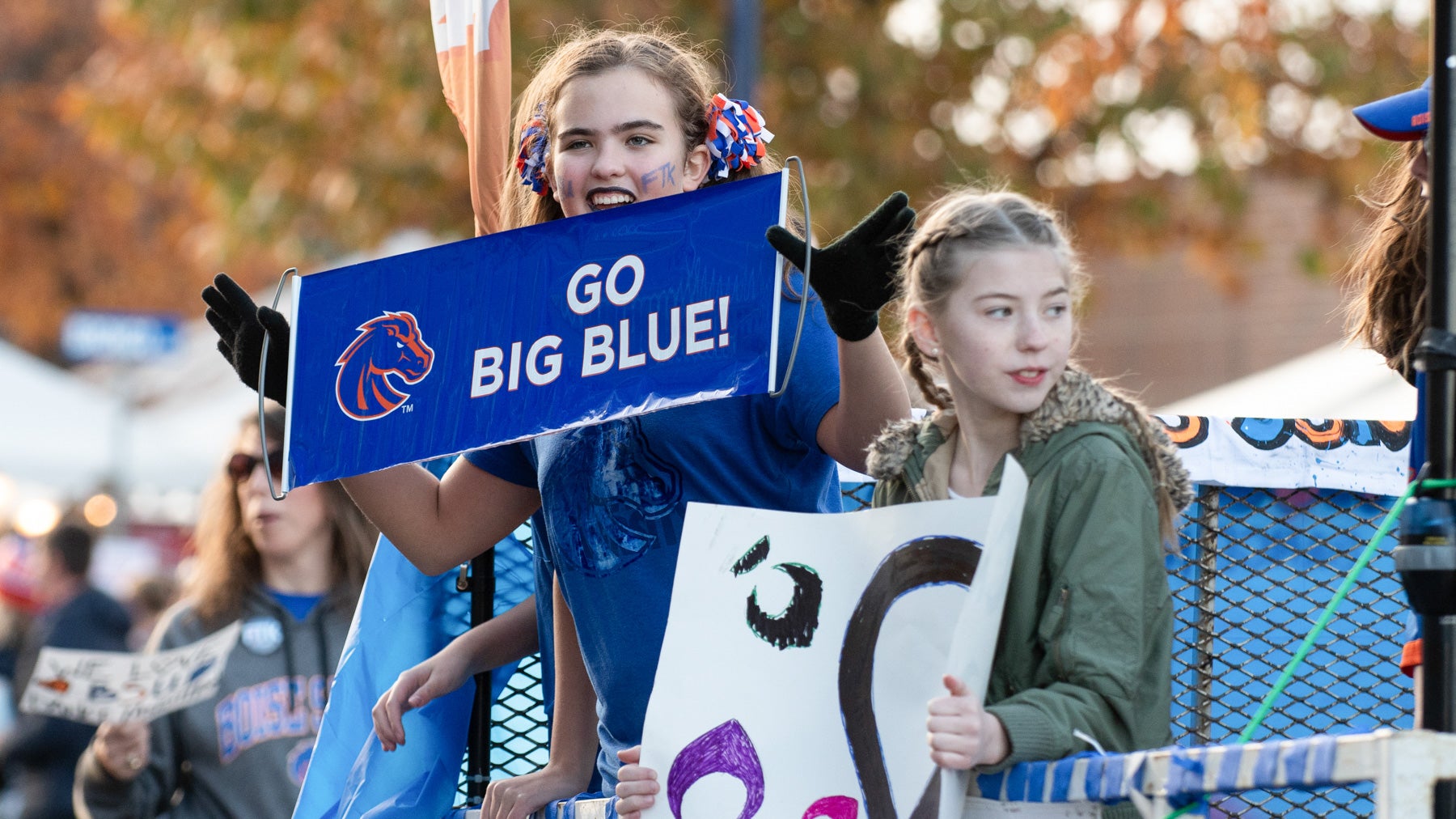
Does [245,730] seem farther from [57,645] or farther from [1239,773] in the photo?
[1239,773]

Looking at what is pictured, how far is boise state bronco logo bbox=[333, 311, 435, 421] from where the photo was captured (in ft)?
8.51

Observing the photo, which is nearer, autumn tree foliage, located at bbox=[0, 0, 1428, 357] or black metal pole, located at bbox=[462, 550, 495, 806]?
black metal pole, located at bbox=[462, 550, 495, 806]

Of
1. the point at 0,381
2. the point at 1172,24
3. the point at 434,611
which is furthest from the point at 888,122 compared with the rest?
the point at 0,381

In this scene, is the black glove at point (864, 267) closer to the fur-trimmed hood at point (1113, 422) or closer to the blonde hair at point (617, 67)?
the fur-trimmed hood at point (1113, 422)

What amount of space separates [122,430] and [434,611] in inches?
534

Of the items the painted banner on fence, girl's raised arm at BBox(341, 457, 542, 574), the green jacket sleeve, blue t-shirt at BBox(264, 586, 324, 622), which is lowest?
the green jacket sleeve

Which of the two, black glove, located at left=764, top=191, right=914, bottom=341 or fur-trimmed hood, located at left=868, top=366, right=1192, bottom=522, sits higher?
black glove, located at left=764, top=191, right=914, bottom=341

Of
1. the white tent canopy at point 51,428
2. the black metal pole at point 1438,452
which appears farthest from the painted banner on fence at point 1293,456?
the white tent canopy at point 51,428

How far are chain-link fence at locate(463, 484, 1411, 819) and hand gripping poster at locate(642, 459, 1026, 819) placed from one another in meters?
0.94

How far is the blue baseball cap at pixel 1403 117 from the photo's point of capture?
216cm

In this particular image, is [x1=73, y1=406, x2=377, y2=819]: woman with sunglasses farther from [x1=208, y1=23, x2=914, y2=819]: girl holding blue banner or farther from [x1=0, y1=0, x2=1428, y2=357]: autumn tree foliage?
[x1=0, y1=0, x2=1428, y2=357]: autumn tree foliage

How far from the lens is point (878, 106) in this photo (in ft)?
33.3

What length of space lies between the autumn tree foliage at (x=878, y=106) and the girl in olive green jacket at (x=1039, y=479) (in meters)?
7.10

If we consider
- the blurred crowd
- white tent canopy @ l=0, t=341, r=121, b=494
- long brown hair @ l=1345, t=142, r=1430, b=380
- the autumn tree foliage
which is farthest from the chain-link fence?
white tent canopy @ l=0, t=341, r=121, b=494
